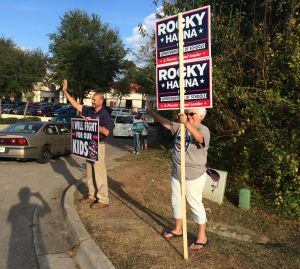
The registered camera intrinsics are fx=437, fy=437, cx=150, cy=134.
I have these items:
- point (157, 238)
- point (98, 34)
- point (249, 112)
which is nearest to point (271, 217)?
point (249, 112)

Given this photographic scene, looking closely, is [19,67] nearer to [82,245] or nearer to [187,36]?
[82,245]

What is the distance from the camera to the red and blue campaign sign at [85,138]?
281 inches

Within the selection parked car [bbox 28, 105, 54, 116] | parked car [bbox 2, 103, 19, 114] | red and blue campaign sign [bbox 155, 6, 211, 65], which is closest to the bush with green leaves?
red and blue campaign sign [bbox 155, 6, 211, 65]

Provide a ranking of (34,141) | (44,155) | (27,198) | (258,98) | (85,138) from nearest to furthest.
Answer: (85,138), (258,98), (27,198), (34,141), (44,155)

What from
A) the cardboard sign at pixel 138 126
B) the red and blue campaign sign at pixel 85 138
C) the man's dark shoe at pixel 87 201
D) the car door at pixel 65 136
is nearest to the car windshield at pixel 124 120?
the cardboard sign at pixel 138 126

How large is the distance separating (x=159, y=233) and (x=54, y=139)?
8944mm

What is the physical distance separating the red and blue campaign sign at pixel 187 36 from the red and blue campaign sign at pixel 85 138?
2.26 meters

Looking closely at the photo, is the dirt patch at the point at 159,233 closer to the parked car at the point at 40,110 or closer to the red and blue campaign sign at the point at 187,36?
the red and blue campaign sign at the point at 187,36

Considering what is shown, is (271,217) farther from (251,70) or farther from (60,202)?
(60,202)

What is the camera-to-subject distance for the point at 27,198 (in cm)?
855

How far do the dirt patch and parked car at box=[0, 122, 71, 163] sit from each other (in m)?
4.02

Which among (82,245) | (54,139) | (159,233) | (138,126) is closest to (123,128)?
(138,126)

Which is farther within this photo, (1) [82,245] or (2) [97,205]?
(2) [97,205]

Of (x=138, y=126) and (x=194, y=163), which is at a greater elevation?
(x=194, y=163)
